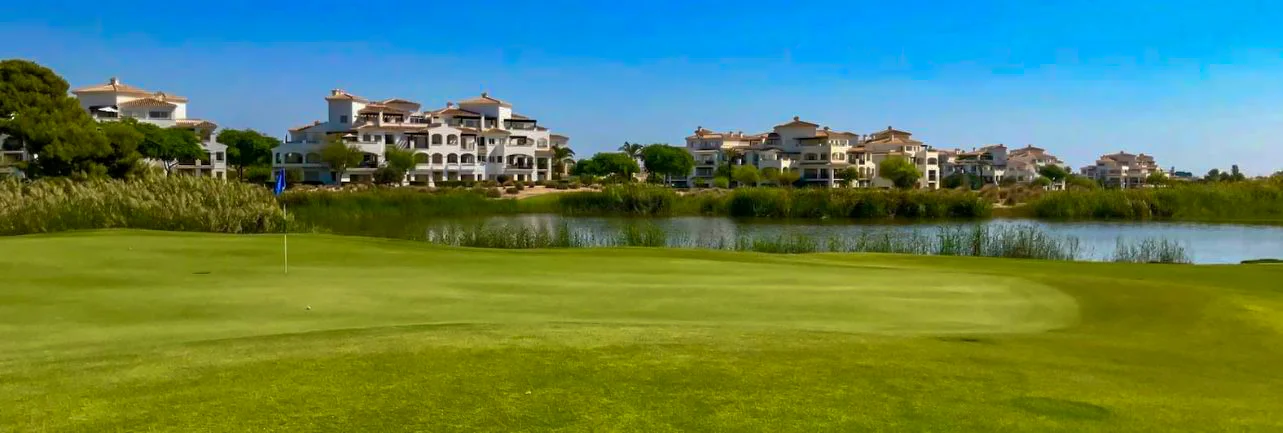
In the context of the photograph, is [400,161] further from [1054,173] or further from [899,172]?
[1054,173]

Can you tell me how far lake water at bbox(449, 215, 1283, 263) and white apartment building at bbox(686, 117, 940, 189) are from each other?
62393 millimetres

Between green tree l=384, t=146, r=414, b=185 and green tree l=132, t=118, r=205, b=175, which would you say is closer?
green tree l=132, t=118, r=205, b=175

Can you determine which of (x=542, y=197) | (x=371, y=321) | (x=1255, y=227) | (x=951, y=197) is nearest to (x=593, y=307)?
(x=371, y=321)

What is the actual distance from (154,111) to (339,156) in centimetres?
2425

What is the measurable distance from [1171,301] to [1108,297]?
0.61m

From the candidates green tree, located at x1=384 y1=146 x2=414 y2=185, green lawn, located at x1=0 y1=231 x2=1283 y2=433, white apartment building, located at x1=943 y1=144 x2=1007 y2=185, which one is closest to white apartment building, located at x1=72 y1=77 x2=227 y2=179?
green tree, located at x1=384 y1=146 x2=414 y2=185

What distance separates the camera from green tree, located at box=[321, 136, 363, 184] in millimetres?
84062

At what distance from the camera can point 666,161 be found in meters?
103

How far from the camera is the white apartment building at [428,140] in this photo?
90.3m

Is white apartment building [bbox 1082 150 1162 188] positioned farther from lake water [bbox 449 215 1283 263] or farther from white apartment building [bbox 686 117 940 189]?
lake water [bbox 449 215 1283 263]

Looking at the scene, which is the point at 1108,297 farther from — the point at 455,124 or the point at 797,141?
the point at 797,141

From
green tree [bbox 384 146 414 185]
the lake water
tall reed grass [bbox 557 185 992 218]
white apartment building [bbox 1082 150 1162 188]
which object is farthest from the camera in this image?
white apartment building [bbox 1082 150 1162 188]

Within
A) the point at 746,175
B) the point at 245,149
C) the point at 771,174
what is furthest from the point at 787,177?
the point at 245,149

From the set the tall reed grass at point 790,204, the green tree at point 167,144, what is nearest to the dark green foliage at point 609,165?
the green tree at point 167,144
